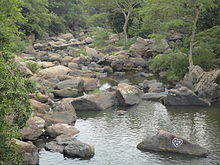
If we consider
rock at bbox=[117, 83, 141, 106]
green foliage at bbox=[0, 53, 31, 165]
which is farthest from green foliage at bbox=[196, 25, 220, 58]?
green foliage at bbox=[0, 53, 31, 165]

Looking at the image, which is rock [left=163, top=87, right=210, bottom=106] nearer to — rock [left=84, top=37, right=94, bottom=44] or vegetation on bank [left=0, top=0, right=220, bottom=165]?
vegetation on bank [left=0, top=0, right=220, bottom=165]

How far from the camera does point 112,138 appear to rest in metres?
24.0

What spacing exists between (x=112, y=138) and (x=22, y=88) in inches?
422

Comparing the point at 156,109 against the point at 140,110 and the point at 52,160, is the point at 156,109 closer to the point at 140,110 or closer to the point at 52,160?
the point at 140,110

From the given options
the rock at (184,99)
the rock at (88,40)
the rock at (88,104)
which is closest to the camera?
the rock at (88,104)

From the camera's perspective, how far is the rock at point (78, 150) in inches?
821

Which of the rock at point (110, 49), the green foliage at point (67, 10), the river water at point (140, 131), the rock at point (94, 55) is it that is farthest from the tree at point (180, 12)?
the green foliage at point (67, 10)

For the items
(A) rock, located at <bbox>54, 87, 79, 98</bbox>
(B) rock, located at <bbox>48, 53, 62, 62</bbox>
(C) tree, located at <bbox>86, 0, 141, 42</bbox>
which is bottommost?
(A) rock, located at <bbox>54, 87, 79, 98</bbox>

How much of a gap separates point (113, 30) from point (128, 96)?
115 ft

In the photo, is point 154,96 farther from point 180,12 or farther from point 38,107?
point 38,107

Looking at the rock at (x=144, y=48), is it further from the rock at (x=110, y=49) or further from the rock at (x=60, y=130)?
the rock at (x=60, y=130)

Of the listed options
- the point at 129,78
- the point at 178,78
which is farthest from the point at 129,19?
the point at 178,78

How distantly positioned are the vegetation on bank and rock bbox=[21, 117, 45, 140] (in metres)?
4.62

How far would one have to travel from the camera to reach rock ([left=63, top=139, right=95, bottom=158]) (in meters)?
20.9
